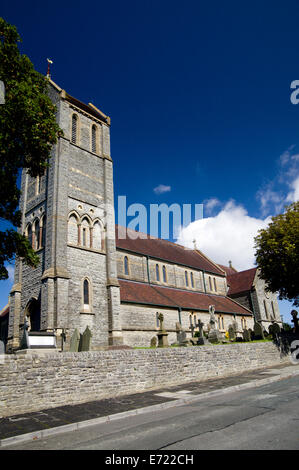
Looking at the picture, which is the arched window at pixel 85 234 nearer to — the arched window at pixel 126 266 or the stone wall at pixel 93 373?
the arched window at pixel 126 266

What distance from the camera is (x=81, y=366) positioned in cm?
1076

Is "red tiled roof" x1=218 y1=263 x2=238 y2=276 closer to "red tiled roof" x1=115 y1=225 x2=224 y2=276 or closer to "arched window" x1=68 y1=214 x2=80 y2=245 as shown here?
"red tiled roof" x1=115 y1=225 x2=224 y2=276

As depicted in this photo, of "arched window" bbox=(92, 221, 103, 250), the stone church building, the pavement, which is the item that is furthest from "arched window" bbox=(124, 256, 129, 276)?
the pavement

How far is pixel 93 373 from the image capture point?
36.1 feet

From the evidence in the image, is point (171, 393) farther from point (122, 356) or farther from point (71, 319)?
point (71, 319)

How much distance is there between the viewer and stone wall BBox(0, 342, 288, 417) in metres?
9.23

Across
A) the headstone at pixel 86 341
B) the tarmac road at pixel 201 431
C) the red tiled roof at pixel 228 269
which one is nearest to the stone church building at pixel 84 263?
the headstone at pixel 86 341

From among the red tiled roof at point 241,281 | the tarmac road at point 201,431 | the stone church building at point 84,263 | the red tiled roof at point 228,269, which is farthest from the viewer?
the red tiled roof at point 228,269

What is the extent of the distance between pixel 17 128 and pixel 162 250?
24.6 m

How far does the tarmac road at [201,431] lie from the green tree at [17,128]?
6395 millimetres

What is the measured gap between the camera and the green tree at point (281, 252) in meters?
21.1

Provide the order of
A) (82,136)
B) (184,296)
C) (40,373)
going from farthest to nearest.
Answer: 1. (184,296)
2. (82,136)
3. (40,373)

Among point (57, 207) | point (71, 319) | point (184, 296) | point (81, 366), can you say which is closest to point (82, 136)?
point (57, 207)

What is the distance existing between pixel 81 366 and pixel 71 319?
331 inches
